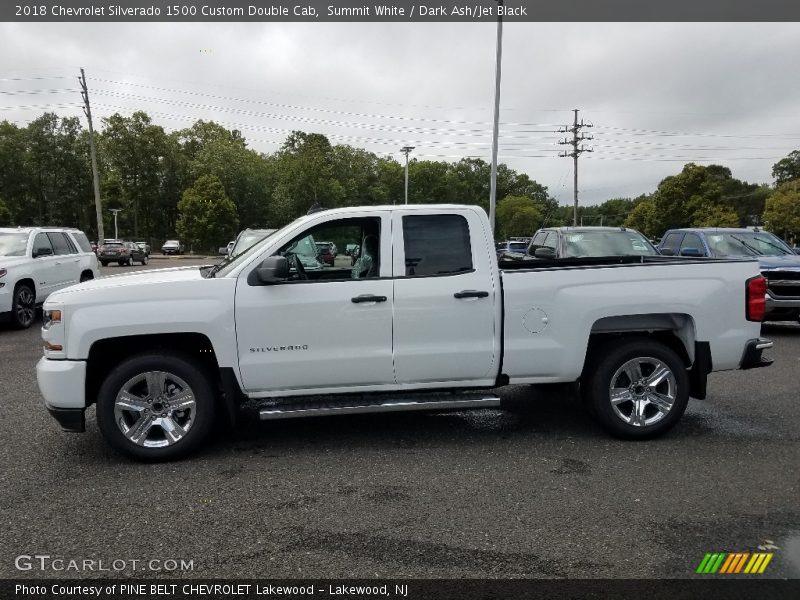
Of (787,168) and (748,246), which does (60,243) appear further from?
(787,168)

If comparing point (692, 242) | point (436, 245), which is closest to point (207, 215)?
point (692, 242)

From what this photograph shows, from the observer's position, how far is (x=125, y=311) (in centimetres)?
462

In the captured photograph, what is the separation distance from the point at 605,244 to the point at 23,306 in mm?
11486

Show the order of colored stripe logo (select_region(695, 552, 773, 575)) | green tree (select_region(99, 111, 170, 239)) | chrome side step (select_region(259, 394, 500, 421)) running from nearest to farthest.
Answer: colored stripe logo (select_region(695, 552, 773, 575))
chrome side step (select_region(259, 394, 500, 421))
green tree (select_region(99, 111, 170, 239))

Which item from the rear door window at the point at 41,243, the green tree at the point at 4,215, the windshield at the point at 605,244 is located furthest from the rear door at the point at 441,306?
the green tree at the point at 4,215

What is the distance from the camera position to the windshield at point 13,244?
11.9m

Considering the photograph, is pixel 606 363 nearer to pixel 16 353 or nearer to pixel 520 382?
pixel 520 382

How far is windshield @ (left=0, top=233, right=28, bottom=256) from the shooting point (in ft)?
39.1

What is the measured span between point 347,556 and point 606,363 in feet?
9.32

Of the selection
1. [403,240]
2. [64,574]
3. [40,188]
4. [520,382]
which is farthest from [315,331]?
[40,188]

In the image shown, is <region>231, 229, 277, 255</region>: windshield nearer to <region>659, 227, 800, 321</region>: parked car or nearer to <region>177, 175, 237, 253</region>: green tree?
<region>659, 227, 800, 321</region>: parked car

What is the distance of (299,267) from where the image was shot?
565 cm

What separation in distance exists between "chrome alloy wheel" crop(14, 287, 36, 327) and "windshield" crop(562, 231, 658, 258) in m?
10.5

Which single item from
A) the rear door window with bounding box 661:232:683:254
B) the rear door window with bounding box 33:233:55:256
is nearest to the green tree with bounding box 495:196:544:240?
the rear door window with bounding box 661:232:683:254
